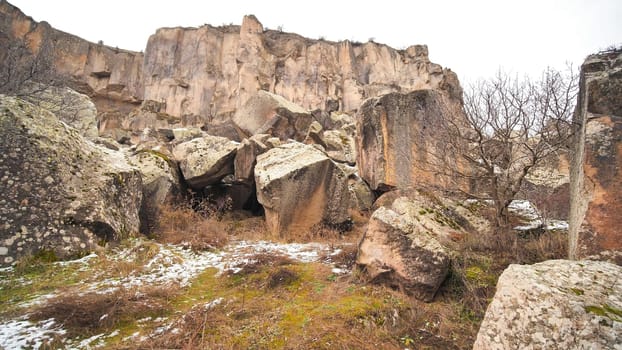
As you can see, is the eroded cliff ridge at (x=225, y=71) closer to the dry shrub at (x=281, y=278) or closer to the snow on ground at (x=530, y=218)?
the snow on ground at (x=530, y=218)

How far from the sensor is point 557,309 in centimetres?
206

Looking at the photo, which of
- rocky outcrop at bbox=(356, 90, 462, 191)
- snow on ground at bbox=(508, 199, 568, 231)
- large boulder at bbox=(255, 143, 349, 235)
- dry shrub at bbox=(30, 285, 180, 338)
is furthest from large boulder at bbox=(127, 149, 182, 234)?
snow on ground at bbox=(508, 199, 568, 231)

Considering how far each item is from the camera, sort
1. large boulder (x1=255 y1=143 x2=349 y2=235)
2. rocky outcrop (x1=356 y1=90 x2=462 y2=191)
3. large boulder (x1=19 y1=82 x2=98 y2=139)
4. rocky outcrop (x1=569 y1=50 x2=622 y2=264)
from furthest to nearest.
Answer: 1. large boulder (x1=19 y1=82 x2=98 y2=139)
2. rocky outcrop (x1=356 y1=90 x2=462 y2=191)
3. large boulder (x1=255 y1=143 x2=349 y2=235)
4. rocky outcrop (x1=569 y1=50 x2=622 y2=264)

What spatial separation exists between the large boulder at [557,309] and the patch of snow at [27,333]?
3621 mm

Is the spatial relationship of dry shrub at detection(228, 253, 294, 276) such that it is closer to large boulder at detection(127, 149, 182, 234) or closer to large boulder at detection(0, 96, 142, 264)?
large boulder at detection(0, 96, 142, 264)

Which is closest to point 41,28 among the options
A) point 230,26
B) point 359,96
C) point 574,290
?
point 230,26

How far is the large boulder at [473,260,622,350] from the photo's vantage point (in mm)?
1907

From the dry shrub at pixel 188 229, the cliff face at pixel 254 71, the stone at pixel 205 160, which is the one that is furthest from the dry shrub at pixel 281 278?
the cliff face at pixel 254 71

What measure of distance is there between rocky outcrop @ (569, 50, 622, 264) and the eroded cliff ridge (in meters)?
34.7

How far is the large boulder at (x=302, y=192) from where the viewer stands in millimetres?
7180

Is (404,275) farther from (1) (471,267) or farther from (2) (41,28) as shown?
(2) (41,28)

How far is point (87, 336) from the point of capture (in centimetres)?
298

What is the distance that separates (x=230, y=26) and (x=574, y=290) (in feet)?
147

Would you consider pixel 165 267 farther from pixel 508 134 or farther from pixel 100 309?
pixel 508 134
